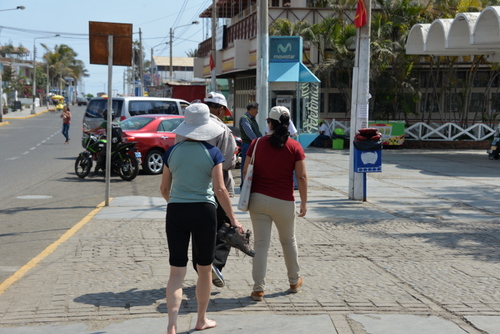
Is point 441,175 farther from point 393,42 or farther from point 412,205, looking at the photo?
point 393,42

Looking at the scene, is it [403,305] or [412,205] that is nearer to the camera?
[403,305]

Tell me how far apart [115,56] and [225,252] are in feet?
20.0

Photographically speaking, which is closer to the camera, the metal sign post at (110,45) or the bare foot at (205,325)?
the bare foot at (205,325)

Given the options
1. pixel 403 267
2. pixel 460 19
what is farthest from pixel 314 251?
pixel 460 19

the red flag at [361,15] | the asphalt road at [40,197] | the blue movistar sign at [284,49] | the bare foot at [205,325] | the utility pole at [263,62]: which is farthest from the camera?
the blue movistar sign at [284,49]

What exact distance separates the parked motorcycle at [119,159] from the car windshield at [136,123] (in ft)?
4.38

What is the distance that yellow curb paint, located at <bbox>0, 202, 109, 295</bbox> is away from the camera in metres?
6.71

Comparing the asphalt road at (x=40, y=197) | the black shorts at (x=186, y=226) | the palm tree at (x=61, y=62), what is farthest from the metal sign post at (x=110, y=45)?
the palm tree at (x=61, y=62)

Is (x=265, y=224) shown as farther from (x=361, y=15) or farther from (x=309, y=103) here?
(x=309, y=103)

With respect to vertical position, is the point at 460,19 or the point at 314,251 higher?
the point at 460,19

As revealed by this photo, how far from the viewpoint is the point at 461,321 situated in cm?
559

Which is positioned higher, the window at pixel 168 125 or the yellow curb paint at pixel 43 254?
the window at pixel 168 125

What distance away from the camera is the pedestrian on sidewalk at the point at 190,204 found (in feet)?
16.4

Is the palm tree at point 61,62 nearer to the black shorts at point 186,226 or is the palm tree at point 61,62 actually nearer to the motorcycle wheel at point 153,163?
the motorcycle wheel at point 153,163
